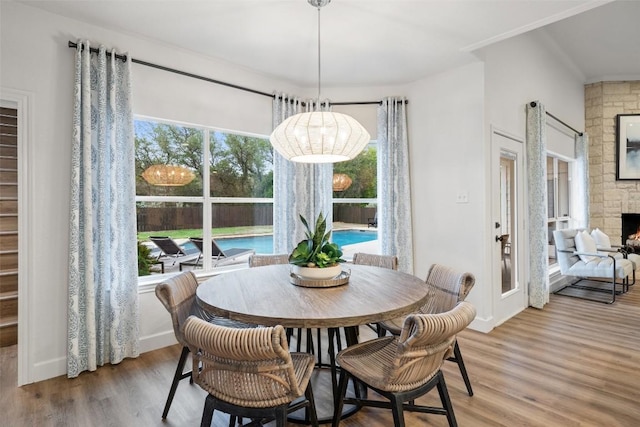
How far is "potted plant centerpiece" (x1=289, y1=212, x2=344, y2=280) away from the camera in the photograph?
212 cm

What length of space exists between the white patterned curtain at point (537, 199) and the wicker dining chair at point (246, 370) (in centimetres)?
384

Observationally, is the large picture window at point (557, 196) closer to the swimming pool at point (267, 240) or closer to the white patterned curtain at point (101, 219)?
the swimming pool at point (267, 240)

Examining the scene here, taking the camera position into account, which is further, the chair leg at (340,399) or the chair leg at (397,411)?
the chair leg at (340,399)

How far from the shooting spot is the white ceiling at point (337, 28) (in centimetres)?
248

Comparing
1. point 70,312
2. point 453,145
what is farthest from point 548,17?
point 70,312

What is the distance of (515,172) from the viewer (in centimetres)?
397

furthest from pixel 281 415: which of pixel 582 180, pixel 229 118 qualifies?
pixel 582 180

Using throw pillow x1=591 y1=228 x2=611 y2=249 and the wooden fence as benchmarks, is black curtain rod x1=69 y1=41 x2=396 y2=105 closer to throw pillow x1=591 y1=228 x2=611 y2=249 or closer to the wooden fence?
the wooden fence

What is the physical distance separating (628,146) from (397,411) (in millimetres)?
7234

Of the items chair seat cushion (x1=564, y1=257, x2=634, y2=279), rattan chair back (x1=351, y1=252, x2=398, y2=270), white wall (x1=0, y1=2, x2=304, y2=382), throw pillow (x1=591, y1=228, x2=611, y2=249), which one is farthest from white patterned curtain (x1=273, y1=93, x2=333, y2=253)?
throw pillow (x1=591, y1=228, x2=611, y2=249)

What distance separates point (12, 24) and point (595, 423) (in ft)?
15.1

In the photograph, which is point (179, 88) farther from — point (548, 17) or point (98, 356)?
point (548, 17)

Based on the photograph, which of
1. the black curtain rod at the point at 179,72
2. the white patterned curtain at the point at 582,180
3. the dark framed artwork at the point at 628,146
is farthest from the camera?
the dark framed artwork at the point at 628,146

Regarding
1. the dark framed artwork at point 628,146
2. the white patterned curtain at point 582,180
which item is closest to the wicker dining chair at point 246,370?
the white patterned curtain at point 582,180
